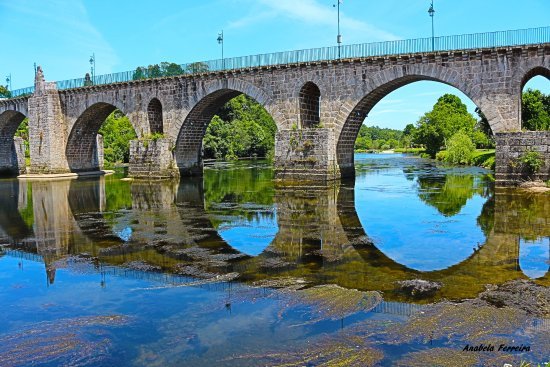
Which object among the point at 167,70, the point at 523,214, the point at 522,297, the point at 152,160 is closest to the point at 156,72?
the point at 167,70

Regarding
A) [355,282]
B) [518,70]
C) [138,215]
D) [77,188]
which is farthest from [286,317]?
[77,188]

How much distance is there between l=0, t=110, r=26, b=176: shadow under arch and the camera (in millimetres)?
53031

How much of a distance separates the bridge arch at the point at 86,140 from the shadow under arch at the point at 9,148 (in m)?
10.3

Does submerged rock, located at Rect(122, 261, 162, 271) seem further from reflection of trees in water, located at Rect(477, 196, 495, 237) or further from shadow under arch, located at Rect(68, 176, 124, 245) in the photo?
reflection of trees in water, located at Rect(477, 196, 495, 237)

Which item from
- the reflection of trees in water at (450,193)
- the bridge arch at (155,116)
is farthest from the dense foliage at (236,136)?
the reflection of trees in water at (450,193)

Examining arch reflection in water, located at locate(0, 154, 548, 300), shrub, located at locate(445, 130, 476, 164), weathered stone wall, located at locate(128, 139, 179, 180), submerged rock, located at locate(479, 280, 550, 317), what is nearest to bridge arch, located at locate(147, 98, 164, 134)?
weathered stone wall, located at locate(128, 139, 179, 180)

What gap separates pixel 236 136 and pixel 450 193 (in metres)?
58.7

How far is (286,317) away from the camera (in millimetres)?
7684

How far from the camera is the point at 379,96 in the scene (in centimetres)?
3078

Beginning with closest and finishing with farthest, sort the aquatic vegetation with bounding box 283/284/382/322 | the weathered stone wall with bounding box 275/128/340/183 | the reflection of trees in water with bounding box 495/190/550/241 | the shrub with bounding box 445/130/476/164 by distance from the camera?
the aquatic vegetation with bounding box 283/284/382/322
the reflection of trees in water with bounding box 495/190/550/241
the weathered stone wall with bounding box 275/128/340/183
the shrub with bounding box 445/130/476/164

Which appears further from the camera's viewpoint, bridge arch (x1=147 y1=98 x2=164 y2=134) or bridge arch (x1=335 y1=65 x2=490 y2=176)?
bridge arch (x1=147 y1=98 x2=164 y2=134)

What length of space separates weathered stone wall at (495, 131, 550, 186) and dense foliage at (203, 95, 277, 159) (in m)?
54.7

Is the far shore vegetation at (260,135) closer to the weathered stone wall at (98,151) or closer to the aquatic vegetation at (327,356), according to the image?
the weathered stone wall at (98,151)

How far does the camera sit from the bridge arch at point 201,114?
32.3 m
